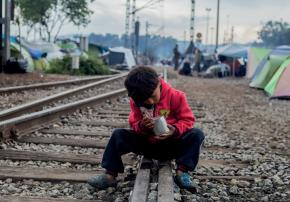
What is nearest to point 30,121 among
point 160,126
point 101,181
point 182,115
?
point 101,181

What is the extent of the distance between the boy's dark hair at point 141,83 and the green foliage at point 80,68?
54.5ft

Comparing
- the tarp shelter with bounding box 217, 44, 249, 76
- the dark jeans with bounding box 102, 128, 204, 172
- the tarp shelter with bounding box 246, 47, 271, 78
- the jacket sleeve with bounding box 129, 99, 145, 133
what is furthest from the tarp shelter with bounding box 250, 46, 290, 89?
the jacket sleeve with bounding box 129, 99, 145, 133

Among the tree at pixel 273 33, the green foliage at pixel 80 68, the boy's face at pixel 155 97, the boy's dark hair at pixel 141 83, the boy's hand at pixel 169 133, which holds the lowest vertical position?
the green foliage at pixel 80 68

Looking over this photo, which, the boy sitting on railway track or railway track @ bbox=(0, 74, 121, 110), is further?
railway track @ bbox=(0, 74, 121, 110)

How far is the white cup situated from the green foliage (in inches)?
653

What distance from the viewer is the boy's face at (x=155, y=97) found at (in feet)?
9.94

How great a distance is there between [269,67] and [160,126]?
1263cm

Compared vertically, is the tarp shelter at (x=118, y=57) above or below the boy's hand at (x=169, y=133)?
below

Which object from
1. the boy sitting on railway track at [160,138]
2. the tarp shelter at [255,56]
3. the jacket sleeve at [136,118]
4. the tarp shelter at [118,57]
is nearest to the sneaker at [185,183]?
the boy sitting on railway track at [160,138]

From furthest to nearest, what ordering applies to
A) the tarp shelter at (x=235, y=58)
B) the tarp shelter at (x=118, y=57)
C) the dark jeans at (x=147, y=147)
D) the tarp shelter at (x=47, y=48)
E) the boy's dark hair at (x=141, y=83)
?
the tarp shelter at (x=118, y=57) < the tarp shelter at (x=235, y=58) < the tarp shelter at (x=47, y=48) < the dark jeans at (x=147, y=147) < the boy's dark hair at (x=141, y=83)

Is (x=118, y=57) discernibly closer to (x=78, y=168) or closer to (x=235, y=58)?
(x=235, y=58)

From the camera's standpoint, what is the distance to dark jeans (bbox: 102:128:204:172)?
3.26 meters

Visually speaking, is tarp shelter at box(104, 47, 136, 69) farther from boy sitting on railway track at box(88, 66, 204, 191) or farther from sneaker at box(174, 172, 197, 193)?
sneaker at box(174, 172, 197, 193)

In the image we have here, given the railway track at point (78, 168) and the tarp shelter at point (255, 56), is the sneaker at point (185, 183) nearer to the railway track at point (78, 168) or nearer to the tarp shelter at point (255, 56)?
the railway track at point (78, 168)
